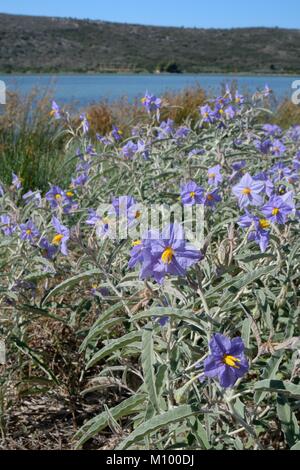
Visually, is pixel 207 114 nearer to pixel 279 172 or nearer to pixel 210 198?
pixel 279 172

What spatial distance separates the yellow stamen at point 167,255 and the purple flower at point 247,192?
733 millimetres

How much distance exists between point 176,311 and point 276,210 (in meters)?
0.53

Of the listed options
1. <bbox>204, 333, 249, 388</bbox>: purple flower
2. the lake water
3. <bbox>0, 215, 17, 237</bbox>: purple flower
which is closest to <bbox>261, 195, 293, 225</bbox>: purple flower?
<bbox>204, 333, 249, 388</bbox>: purple flower

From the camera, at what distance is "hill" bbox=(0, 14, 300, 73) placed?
4034 centimetres

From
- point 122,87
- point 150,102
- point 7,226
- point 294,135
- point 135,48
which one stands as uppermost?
point 135,48

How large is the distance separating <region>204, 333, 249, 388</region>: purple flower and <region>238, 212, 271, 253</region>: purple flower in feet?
1.33

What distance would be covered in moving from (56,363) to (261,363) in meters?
0.84

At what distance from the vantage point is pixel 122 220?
1.63 metres

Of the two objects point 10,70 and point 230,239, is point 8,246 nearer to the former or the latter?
point 230,239

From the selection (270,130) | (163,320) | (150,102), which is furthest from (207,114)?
(163,320)

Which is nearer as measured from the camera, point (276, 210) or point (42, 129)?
point (276, 210)

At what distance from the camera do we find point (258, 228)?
147cm

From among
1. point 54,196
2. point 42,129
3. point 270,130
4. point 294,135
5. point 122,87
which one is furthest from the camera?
point 122,87

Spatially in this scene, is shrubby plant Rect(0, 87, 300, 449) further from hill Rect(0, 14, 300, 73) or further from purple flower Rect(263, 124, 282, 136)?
hill Rect(0, 14, 300, 73)
